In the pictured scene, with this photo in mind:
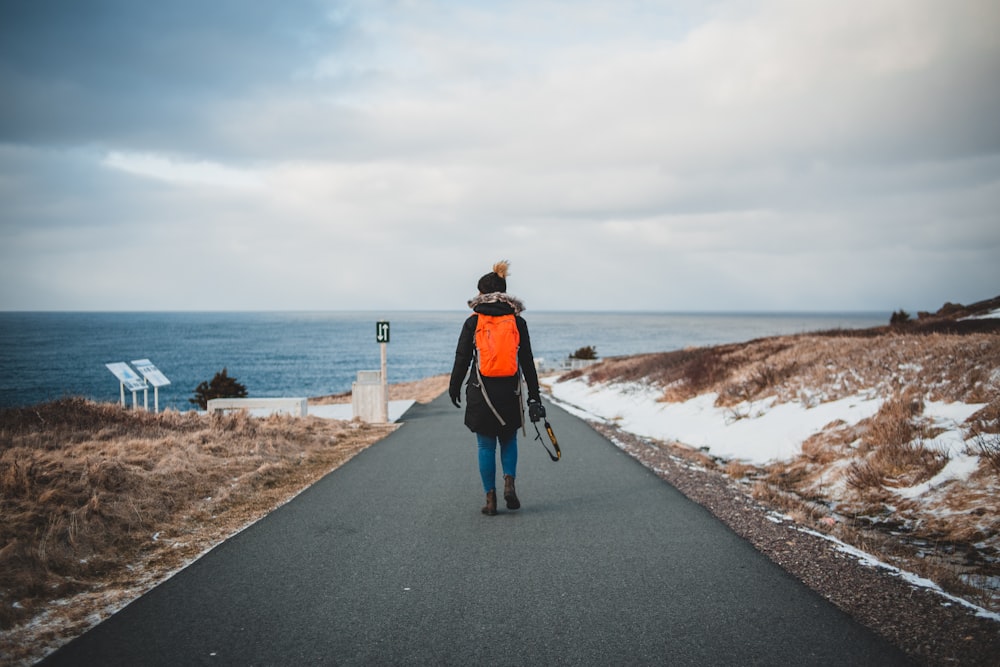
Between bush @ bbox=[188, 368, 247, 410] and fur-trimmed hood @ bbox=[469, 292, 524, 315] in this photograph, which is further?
bush @ bbox=[188, 368, 247, 410]

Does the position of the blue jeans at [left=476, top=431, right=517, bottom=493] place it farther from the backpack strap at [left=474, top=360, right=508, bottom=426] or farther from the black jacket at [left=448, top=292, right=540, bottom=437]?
the backpack strap at [left=474, top=360, right=508, bottom=426]

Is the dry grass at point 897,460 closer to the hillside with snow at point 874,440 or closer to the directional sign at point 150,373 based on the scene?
the hillside with snow at point 874,440

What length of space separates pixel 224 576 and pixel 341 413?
1365cm

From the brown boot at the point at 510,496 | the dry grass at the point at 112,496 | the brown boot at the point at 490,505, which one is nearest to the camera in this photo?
the dry grass at the point at 112,496

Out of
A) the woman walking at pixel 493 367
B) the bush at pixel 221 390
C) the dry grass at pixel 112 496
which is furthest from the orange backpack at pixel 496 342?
→ the bush at pixel 221 390

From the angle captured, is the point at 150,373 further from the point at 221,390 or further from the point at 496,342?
the point at 221,390

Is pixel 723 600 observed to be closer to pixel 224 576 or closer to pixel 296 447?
pixel 224 576

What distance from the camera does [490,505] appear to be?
5.96 meters

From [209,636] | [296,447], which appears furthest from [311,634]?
[296,447]

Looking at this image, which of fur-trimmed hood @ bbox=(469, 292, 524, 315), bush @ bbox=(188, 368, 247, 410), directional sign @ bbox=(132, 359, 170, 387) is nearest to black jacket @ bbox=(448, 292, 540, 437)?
fur-trimmed hood @ bbox=(469, 292, 524, 315)

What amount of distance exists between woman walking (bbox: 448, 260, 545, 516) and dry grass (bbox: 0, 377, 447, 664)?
7.74 ft

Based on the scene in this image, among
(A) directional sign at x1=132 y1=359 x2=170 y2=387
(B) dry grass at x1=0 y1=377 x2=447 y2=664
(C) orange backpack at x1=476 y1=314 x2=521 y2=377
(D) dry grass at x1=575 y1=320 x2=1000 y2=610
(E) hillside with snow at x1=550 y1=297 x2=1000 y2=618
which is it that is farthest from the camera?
(A) directional sign at x1=132 y1=359 x2=170 y2=387

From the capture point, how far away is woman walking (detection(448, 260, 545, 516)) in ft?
19.2

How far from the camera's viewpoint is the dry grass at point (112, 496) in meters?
4.04
